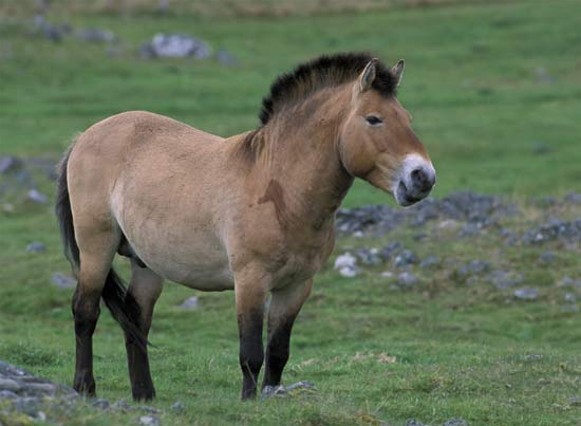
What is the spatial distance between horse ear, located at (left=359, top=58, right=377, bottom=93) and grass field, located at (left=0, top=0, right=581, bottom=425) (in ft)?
8.30

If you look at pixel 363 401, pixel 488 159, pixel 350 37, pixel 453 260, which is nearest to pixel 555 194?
pixel 488 159

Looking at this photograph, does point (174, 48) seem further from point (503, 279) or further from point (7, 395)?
point (7, 395)

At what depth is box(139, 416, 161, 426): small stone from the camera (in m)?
8.49

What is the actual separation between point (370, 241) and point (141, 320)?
10.3 m

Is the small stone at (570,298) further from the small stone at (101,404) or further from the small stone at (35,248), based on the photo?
the small stone at (101,404)

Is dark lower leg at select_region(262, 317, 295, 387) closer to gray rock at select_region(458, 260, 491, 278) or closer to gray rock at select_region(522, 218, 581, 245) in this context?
gray rock at select_region(458, 260, 491, 278)

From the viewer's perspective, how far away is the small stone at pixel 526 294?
19.6 metres

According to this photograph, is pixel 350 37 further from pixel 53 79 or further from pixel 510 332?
pixel 510 332

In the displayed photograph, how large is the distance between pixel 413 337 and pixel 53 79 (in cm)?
2559

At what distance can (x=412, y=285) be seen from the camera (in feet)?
66.3

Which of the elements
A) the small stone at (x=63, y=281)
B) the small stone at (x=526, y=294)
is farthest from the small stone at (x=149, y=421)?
the small stone at (x=63, y=281)

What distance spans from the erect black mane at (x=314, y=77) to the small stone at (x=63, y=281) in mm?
10244

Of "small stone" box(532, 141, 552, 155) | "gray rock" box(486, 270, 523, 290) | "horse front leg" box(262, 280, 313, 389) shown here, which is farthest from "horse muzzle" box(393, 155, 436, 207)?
"small stone" box(532, 141, 552, 155)

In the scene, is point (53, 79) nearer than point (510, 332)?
No
